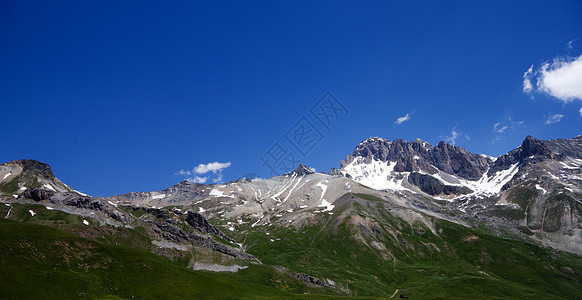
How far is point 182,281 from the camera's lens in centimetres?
11269

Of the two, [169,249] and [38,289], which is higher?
[169,249]

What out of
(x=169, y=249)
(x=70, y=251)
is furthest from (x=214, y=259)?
(x=70, y=251)

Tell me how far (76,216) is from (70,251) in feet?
368

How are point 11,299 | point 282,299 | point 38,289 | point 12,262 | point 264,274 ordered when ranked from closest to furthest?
point 11,299, point 38,289, point 12,262, point 282,299, point 264,274

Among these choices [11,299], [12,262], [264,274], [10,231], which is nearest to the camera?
[11,299]

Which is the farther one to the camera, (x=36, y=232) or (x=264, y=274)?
(x=264, y=274)

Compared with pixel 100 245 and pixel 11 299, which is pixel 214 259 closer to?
pixel 100 245

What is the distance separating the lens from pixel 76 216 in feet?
654

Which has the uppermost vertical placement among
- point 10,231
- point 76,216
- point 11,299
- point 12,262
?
point 76,216

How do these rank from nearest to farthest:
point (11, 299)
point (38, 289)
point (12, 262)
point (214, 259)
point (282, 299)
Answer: point (11, 299), point (38, 289), point (12, 262), point (282, 299), point (214, 259)

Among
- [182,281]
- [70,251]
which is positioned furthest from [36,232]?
[182,281]

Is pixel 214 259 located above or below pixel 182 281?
above

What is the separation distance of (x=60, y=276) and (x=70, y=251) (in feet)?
55.9

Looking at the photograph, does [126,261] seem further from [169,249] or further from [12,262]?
[169,249]
